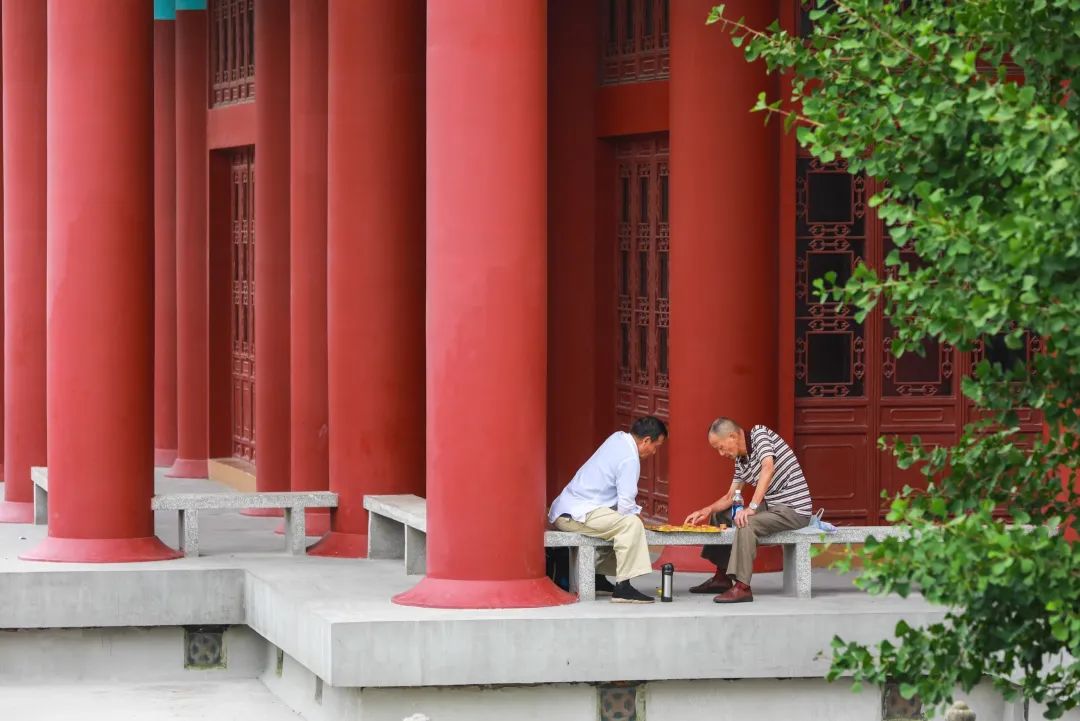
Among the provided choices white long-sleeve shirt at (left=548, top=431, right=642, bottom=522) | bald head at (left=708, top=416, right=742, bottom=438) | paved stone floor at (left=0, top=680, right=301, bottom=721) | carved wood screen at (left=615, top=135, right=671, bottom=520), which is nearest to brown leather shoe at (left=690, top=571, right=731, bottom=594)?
white long-sleeve shirt at (left=548, top=431, right=642, bottom=522)

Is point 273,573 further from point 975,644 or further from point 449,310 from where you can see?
point 975,644

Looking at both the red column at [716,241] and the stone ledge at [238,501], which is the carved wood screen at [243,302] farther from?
the red column at [716,241]

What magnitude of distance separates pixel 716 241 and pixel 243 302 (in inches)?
300

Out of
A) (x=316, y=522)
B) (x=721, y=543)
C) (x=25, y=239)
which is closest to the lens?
(x=721, y=543)

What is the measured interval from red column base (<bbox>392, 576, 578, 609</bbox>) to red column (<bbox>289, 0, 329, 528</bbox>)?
4.53m

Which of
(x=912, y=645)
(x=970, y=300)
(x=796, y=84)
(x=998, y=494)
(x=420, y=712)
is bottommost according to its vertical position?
(x=420, y=712)

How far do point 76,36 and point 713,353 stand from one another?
180 inches

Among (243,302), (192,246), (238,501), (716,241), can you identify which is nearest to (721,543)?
(716,241)

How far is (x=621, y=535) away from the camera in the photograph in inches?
473

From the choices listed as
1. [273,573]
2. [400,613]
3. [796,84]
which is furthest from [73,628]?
[796,84]

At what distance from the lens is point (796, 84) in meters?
7.61

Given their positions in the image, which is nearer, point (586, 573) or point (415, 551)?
point (586, 573)

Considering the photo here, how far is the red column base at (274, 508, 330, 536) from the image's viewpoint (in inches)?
629

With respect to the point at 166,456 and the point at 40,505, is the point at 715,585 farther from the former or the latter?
the point at 166,456
